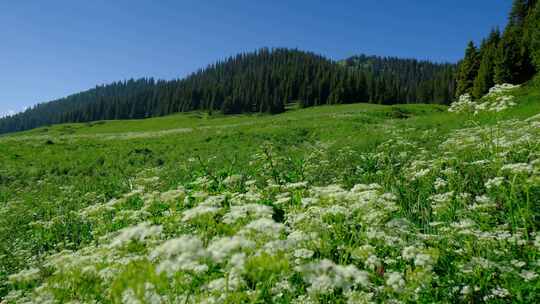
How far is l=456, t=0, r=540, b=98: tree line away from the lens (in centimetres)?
6330

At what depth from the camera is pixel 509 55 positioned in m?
64.9

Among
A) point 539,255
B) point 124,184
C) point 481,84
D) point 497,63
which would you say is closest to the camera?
point 539,255

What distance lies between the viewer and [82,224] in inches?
398

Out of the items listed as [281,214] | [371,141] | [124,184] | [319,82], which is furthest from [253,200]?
[319,82]

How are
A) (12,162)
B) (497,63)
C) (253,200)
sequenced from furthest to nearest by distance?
(497,63), (12,162), (253,200)

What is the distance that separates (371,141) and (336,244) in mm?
15270

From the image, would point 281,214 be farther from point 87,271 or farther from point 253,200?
point 87,271

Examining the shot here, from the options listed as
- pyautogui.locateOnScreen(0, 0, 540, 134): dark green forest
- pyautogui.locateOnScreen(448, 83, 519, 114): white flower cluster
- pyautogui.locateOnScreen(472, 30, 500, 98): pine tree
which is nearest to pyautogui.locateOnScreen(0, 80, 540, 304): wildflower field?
pyautogui.locateOnScreen(448, 83, 519, 114): white flower cluster

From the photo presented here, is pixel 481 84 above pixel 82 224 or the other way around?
above

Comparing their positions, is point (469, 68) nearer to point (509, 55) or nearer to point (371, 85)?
point (509, 55)

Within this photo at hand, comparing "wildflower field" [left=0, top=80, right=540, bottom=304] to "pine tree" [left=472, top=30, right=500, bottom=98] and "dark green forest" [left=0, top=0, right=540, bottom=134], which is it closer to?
"dark green forest" [left=0, top=0, right=540, bottom=134]

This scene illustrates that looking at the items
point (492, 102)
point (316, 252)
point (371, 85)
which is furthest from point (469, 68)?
point (316, 252)

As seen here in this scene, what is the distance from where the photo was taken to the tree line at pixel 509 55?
208 ft

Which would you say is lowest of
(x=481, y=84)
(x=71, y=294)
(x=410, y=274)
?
(x=71, y=294)
